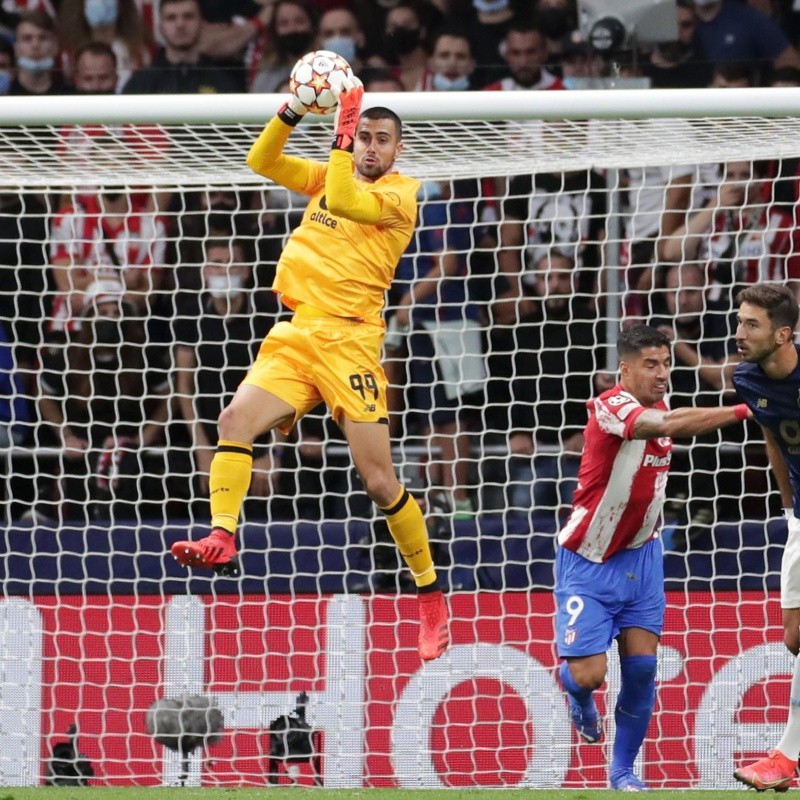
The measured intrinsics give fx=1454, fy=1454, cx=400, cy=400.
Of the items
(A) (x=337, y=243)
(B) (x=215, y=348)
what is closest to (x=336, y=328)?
(A) (x=337, y=243)

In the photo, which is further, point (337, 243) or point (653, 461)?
point (653, 461)

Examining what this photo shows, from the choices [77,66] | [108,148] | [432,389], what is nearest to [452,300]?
[432,389]

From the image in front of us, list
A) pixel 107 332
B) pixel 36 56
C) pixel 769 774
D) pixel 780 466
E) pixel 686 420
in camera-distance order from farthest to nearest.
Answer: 1. pixel 36 56
2. pixel 107 332
3. pixel 780 466
4. pixel 769 774
5. pixel 686 420

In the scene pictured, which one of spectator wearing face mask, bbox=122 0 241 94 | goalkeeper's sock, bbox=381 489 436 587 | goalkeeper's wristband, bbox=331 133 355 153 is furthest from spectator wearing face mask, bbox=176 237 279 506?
goalkeeper's wristband, bbox=331 133 355 153

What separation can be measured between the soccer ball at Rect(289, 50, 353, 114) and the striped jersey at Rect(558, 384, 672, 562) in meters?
1.67

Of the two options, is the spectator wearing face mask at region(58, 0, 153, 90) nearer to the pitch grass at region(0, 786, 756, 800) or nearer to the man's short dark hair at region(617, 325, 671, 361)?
the man's short dark hair at region(617, 325, 671, 361)

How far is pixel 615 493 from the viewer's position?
6047 millimetres

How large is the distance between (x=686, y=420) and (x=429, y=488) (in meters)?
2.58

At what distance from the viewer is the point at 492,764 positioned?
7023 millimetres

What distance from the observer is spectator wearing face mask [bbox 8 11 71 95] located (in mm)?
9000

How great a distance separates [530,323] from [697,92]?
1575mm

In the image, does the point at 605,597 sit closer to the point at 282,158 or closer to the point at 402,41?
the point at 282,158

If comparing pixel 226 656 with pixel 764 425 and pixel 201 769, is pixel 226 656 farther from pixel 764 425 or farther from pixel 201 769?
pixel 764 425

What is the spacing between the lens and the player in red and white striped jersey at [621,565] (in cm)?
598
